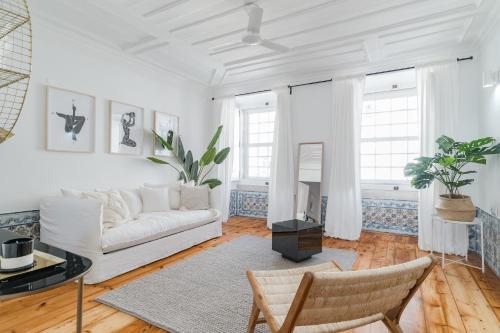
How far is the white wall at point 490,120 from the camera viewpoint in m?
A: 2.78

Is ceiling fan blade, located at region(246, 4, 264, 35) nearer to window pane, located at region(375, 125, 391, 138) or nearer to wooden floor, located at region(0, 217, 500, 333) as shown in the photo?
wooden floor, located at region(0, 217, 500, 333)

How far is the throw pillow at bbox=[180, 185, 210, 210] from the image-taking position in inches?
159

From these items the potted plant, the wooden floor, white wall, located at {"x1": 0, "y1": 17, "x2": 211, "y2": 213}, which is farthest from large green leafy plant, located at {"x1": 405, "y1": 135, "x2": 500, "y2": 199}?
white wall, located at {"x1": 0, "y1": 17, "x2": 211, "y2": 213}

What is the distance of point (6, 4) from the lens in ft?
3.75

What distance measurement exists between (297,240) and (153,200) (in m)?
2.13

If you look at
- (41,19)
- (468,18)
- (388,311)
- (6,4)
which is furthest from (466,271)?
(41,19)

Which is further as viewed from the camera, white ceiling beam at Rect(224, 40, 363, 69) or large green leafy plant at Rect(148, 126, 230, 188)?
large green leafy plant at Rect(148, 126, 230, 188)

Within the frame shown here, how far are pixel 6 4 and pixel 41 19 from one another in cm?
234

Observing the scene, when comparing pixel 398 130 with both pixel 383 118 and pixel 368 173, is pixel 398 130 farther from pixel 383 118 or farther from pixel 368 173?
pixel 368 173

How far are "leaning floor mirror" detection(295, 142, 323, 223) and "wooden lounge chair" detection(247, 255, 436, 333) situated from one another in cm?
321

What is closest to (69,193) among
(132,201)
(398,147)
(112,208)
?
(112,208)

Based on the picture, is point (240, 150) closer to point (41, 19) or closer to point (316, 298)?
point (41, 19)

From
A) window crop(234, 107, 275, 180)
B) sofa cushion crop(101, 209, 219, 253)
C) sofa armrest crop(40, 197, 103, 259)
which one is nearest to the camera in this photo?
sofa armrest crop(40, 197, 103, 259)

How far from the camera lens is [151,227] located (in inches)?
119
